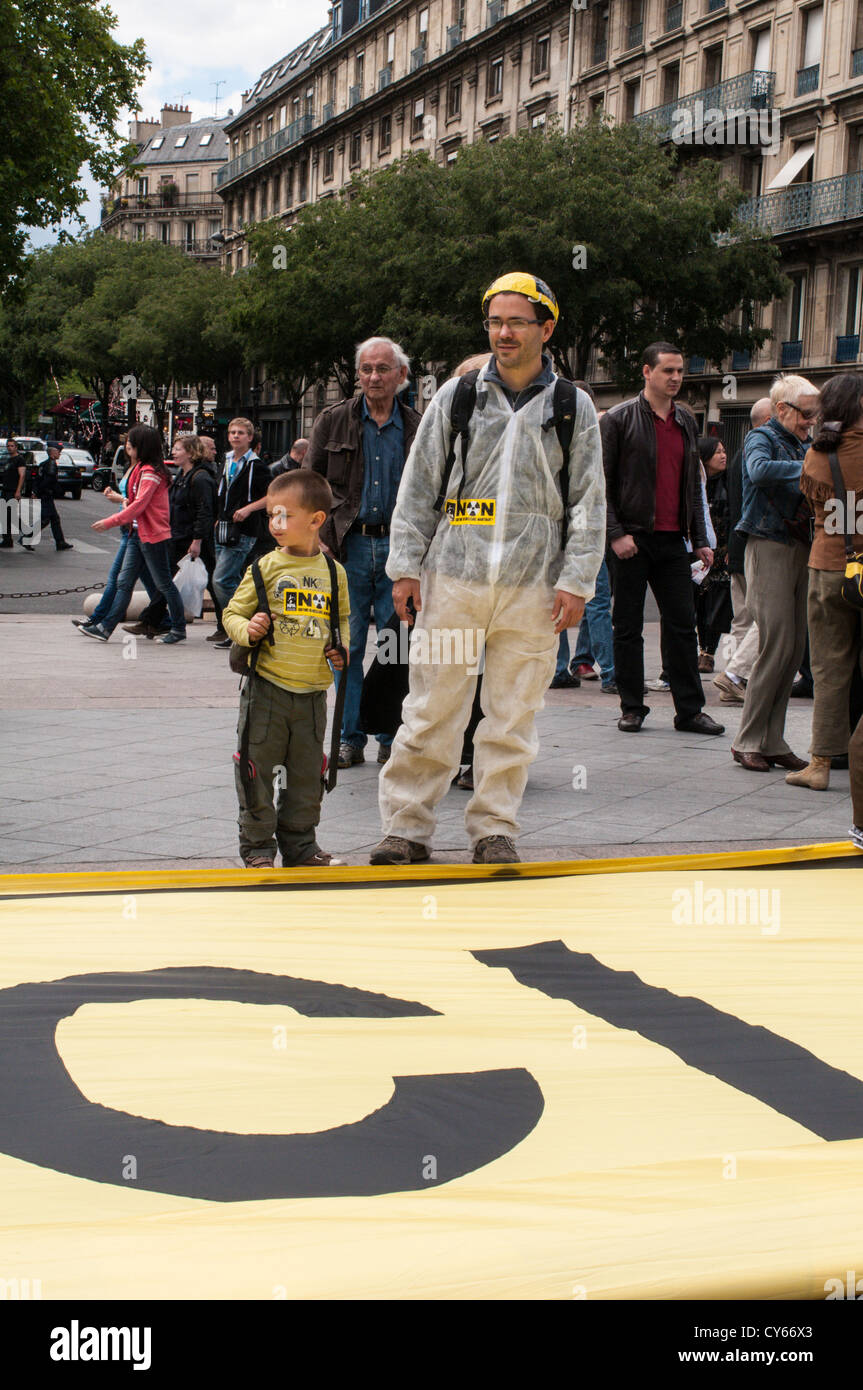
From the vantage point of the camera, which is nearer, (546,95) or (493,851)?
(493,851)

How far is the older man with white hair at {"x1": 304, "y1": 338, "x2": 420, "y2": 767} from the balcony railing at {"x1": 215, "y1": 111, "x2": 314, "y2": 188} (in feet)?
235

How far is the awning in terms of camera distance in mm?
39438

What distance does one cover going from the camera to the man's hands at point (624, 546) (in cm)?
832

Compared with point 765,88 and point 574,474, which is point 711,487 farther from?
point 765,88

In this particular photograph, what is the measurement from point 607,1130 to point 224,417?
8311cm

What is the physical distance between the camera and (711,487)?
42.6 feet

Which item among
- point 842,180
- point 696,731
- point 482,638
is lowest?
point 696,731

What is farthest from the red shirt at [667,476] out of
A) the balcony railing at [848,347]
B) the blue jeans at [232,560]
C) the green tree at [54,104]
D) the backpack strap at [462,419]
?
the balcony railing at [848,347]

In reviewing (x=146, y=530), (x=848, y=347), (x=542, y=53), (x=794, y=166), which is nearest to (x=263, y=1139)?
(x=146, y=530)

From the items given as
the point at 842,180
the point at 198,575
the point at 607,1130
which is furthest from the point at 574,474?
the point at 842,180

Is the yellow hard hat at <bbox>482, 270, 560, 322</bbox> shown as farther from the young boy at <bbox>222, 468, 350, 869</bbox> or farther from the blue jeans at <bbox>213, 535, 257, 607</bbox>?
the blue jeans at <bbox>213, 535, 257, 607</bbox>

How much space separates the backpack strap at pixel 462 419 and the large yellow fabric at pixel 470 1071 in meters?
1.45

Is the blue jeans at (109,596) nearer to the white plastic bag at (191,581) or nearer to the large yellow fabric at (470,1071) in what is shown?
the white plastic bag at (191,581)

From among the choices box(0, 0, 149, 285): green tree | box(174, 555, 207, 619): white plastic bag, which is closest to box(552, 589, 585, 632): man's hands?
box(174, 555, 207, 619): white plastic bag
